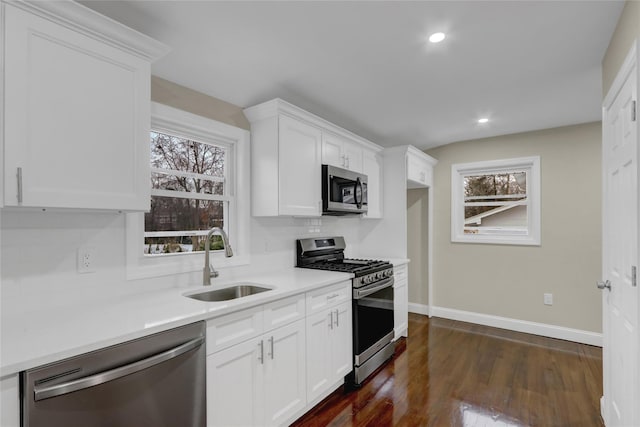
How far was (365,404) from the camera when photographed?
8.01ft

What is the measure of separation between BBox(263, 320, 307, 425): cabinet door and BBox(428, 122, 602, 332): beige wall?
3031 millimetres

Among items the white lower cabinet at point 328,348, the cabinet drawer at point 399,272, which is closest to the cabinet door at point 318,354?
the white lower cabinet at point 328,348

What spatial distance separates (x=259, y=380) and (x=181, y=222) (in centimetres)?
122

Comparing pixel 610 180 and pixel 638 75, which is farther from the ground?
pixel 638 75

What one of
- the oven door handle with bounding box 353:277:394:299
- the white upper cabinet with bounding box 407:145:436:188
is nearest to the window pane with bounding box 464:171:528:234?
the white upper cabinet with bounding box 407:145:436:188

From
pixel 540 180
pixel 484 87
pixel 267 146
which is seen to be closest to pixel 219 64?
pixel 267 146

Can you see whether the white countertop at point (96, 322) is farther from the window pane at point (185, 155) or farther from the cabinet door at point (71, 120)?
the window pane at point (185, 155)

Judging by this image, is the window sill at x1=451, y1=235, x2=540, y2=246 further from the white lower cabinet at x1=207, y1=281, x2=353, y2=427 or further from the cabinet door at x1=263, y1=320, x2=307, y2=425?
the cabinet door at x1=263, y1=320, x2=307, y2=425

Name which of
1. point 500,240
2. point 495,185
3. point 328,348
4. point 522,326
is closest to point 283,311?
point 328,348

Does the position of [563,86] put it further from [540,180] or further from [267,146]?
[267,146]

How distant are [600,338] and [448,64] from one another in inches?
135

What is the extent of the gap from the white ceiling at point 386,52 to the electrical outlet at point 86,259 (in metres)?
1.21

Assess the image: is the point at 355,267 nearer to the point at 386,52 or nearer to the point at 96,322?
the point at 386,52

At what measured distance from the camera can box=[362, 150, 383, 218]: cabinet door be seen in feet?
12.5
